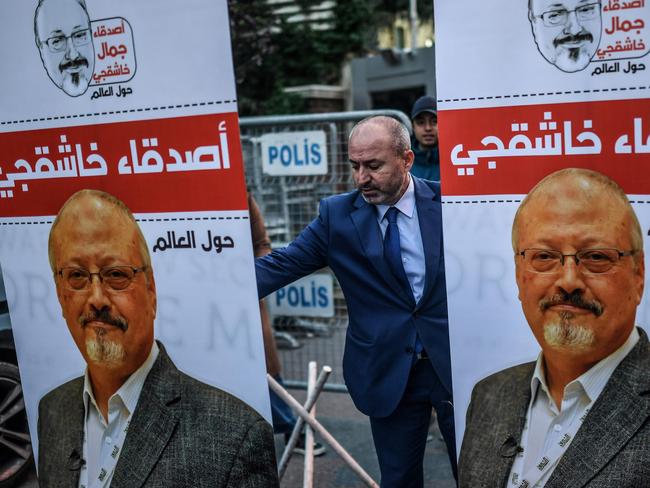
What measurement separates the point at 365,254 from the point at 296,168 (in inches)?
110

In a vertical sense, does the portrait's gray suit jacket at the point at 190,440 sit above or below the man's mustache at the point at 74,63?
below

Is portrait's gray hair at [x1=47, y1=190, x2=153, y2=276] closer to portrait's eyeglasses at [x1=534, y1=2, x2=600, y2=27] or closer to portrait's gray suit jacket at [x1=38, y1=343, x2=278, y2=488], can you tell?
portrait's gray suit jacket at [x1=38, y1=343, x2=278, y2=488]

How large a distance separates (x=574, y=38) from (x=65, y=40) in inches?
65.1

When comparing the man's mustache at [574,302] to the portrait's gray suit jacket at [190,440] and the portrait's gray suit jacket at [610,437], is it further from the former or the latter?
the portrait's gray suit jacket at [190,440]

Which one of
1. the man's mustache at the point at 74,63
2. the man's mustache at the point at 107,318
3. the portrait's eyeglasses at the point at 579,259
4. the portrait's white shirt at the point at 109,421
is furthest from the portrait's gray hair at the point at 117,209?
the portrait's eyeglasses at the point at 579,259

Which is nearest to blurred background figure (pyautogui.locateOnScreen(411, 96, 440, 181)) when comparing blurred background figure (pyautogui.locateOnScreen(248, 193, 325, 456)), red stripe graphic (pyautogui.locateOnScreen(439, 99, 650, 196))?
blurred background figure (pyautogui.locateOnScreen(248, 193, 325, 456))

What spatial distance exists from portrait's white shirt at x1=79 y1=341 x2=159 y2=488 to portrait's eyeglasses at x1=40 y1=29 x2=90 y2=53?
106 cm

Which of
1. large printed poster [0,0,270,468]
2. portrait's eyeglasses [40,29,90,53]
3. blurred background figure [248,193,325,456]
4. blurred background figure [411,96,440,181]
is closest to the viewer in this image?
large printed poster [0,0,270,468]

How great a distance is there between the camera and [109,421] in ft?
8.16

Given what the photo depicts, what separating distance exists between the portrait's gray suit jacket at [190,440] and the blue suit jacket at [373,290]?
720 mm

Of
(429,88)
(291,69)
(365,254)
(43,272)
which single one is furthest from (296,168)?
(291,69)

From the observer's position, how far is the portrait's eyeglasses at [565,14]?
1892 millimetres

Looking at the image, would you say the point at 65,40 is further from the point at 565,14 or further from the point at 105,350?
the point at 565,14

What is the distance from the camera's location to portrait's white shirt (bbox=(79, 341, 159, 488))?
2.46 meters
